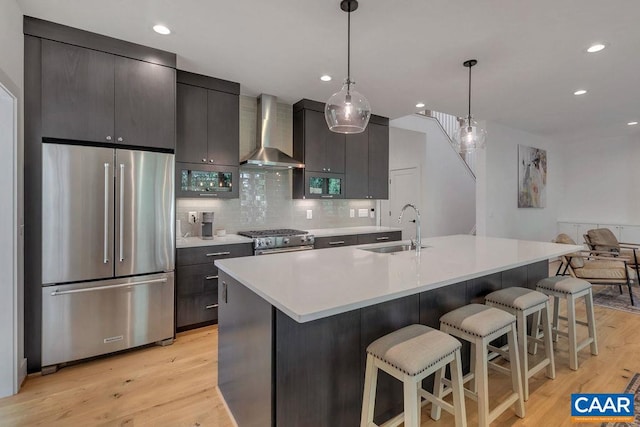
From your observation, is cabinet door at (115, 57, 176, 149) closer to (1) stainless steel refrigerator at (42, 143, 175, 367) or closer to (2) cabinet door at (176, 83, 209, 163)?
(1) stainless steel refrigerator at (42, 143, 175, 367)

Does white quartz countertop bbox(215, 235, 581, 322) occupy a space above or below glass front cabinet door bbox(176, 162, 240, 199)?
below

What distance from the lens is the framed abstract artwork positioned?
5.96 meters

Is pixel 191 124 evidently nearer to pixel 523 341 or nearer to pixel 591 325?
pixel 523 341

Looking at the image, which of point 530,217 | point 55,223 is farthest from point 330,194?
point 530,217

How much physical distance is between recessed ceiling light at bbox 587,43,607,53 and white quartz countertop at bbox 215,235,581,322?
5.84 ft

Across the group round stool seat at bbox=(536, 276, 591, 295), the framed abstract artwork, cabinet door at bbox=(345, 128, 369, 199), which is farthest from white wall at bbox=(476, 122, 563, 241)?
round stool seat at bbox=(536, 276, 591, 295)

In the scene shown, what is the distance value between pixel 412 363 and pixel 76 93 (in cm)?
311

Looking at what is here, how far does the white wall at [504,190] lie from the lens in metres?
5.30

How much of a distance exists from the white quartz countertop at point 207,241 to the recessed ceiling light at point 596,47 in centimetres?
368

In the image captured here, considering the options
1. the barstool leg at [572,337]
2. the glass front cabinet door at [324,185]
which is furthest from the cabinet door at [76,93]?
the barstool leg at [572,337]

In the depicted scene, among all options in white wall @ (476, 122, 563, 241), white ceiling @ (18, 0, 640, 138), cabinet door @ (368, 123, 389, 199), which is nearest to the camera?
white ceiling @ (18, 0, 640, 138)

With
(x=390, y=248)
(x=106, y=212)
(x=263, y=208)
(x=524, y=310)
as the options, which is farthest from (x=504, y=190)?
(x=106, y=212)

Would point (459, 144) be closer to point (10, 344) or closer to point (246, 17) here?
point (246, 17)

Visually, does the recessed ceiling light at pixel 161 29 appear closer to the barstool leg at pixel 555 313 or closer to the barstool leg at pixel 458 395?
the barstool leg at pixel 458 395
